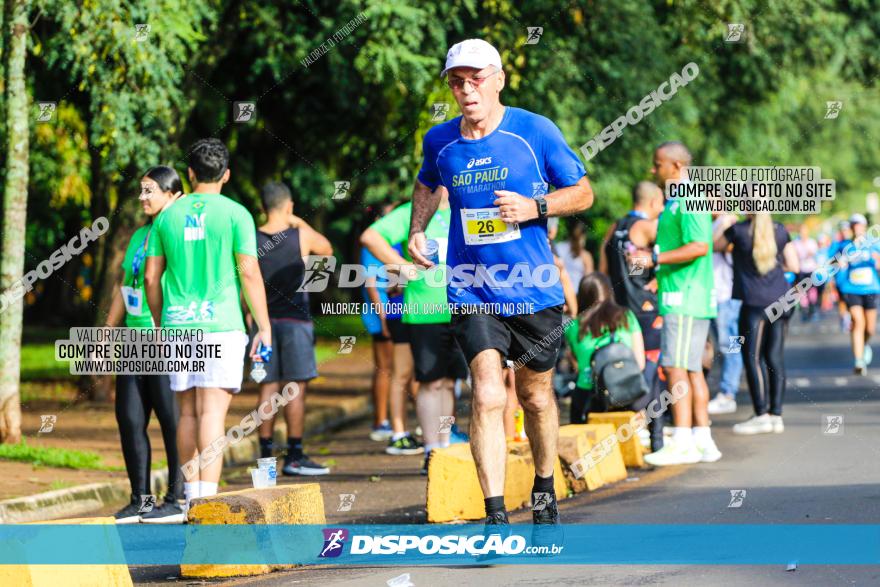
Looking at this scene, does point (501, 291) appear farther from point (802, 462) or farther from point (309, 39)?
point (309, 39)

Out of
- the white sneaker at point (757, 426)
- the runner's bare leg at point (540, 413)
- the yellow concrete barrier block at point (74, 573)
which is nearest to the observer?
the yellow concrete barrier block at point (74, 573)

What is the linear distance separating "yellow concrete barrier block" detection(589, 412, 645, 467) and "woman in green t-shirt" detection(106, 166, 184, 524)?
3127 millimetres

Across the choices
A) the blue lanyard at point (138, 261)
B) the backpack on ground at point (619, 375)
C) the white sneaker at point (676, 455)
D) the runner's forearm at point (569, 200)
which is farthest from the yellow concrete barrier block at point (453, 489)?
the backpack on ground at point (619, 375)

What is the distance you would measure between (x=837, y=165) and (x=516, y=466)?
51585 millimetres

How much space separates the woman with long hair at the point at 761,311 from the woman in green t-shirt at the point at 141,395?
212 inches

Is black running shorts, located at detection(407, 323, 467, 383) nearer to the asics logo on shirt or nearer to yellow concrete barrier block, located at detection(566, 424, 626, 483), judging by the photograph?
yellow concrete barrier block, located at detection(566, 424, 626, 483)

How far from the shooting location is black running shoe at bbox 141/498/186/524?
9.16 m

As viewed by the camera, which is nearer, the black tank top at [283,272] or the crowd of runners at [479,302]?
the crowd of runners at [479,302]

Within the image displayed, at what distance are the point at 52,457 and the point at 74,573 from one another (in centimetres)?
592

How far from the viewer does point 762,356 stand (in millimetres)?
13125

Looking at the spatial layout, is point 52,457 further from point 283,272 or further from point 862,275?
point 862,275

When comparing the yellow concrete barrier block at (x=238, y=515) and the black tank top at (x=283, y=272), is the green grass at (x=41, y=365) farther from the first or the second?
the yellow concrete barrier block at (x=238, y=515)

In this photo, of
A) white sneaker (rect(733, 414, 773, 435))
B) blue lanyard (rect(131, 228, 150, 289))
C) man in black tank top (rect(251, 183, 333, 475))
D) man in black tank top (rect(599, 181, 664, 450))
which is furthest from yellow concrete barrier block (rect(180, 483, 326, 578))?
white sneaker (rect(733, 414, 773, 435))

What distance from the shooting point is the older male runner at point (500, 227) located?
6969 mm
